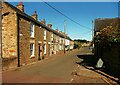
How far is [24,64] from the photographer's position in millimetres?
21438

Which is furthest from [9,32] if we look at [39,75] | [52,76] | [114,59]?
[114,59]

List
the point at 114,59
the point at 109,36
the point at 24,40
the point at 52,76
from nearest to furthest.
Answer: the point at 52,76 → the point at 114,59 → the point at 109,36 → the point at 24,40

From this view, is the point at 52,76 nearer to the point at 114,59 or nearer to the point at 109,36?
the point at 114,59

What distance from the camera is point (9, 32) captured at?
2008 cm

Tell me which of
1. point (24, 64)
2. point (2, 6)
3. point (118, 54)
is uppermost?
point (2, 6)

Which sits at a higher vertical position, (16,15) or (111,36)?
(16,15)

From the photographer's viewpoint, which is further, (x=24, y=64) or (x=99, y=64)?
(x=24, y=64)

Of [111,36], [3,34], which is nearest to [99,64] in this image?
[111,36]

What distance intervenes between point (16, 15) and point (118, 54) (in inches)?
436

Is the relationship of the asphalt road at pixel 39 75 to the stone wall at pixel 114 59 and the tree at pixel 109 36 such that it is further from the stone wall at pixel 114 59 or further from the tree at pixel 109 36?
the tree at pixel 109 36

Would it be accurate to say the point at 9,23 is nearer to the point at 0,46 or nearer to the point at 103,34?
the point at 0,46

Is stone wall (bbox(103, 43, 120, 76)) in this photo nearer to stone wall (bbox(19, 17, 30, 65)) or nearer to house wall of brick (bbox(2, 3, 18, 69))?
house wall of brick (bbox(2, 3, 18, 69))

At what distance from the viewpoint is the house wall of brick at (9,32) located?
1973cm

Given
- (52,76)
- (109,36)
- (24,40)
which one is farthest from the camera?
(24,40)
